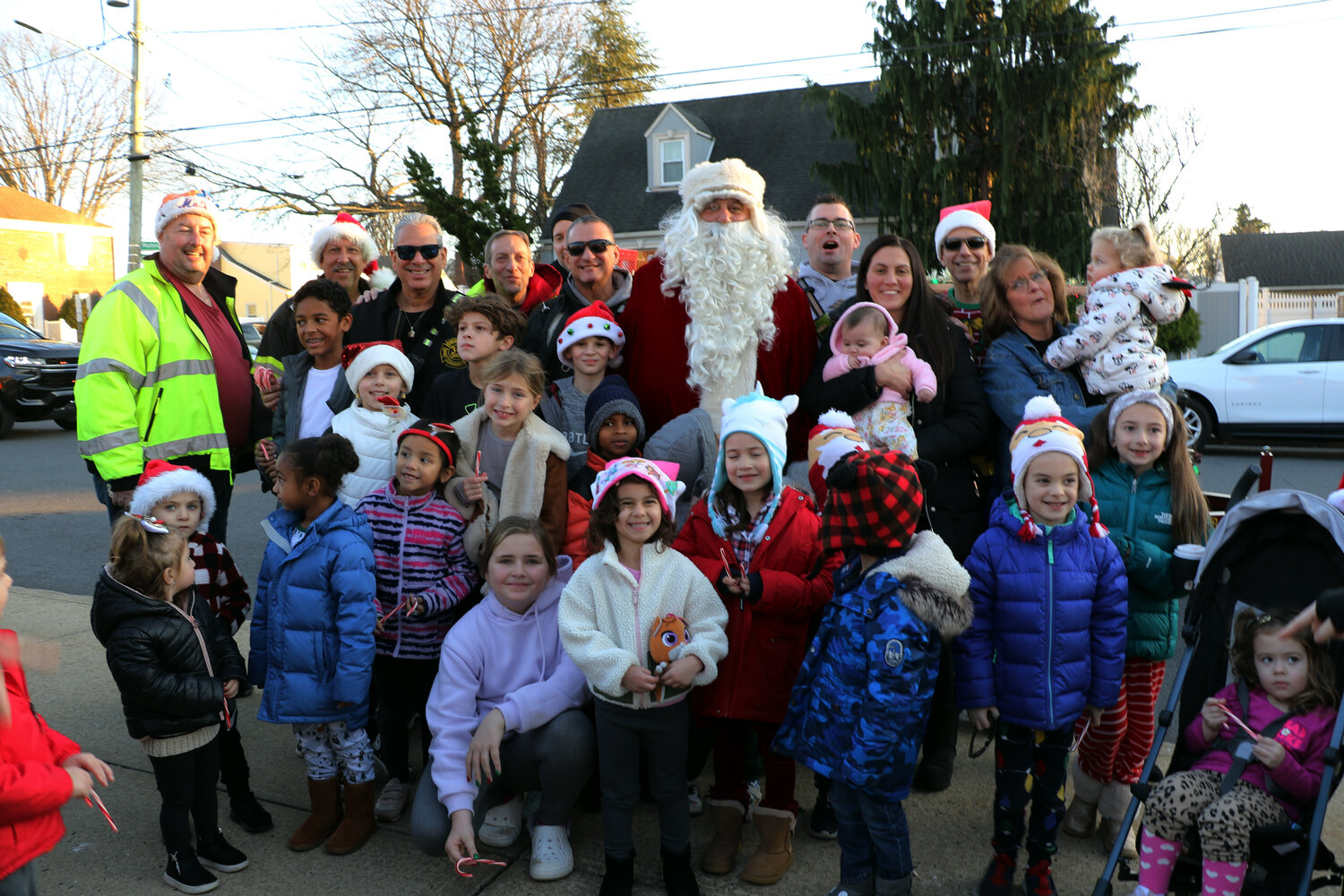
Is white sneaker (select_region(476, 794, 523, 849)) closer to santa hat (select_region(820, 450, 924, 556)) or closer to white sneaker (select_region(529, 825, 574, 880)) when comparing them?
white sneaker (select_region(529, 825, 574, 880))

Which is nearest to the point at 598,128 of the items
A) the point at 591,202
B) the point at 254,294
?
the point at 591,202

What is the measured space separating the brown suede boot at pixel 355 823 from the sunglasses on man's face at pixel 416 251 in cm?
270

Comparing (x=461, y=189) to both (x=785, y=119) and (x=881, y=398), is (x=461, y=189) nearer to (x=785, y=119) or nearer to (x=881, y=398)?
(x=785, y=119)

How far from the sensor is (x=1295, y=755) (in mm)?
2691

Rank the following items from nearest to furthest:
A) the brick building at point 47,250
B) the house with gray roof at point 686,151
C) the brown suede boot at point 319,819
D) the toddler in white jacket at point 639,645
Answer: the toddler in white jacket at point 639,645, the brown suede boot at point 319,819, the house with gray roof at point 686,151, the brick building at point 47,250

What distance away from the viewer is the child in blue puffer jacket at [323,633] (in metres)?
3.43

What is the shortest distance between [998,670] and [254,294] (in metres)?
61.4

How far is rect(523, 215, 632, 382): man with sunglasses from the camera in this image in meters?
4.70

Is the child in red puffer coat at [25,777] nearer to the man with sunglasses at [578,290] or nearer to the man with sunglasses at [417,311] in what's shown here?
the man with sunglasses at [417,311]

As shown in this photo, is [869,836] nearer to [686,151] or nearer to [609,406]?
[609,406]

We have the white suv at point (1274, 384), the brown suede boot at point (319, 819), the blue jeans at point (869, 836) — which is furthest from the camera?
the white suv at point (1274, 384)

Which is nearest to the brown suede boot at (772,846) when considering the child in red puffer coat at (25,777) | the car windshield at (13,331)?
the child in red puffer coat at (25,777)

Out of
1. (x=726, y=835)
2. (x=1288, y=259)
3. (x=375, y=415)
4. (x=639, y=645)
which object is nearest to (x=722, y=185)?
(x=375, y=415)

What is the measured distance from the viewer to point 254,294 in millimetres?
57344
